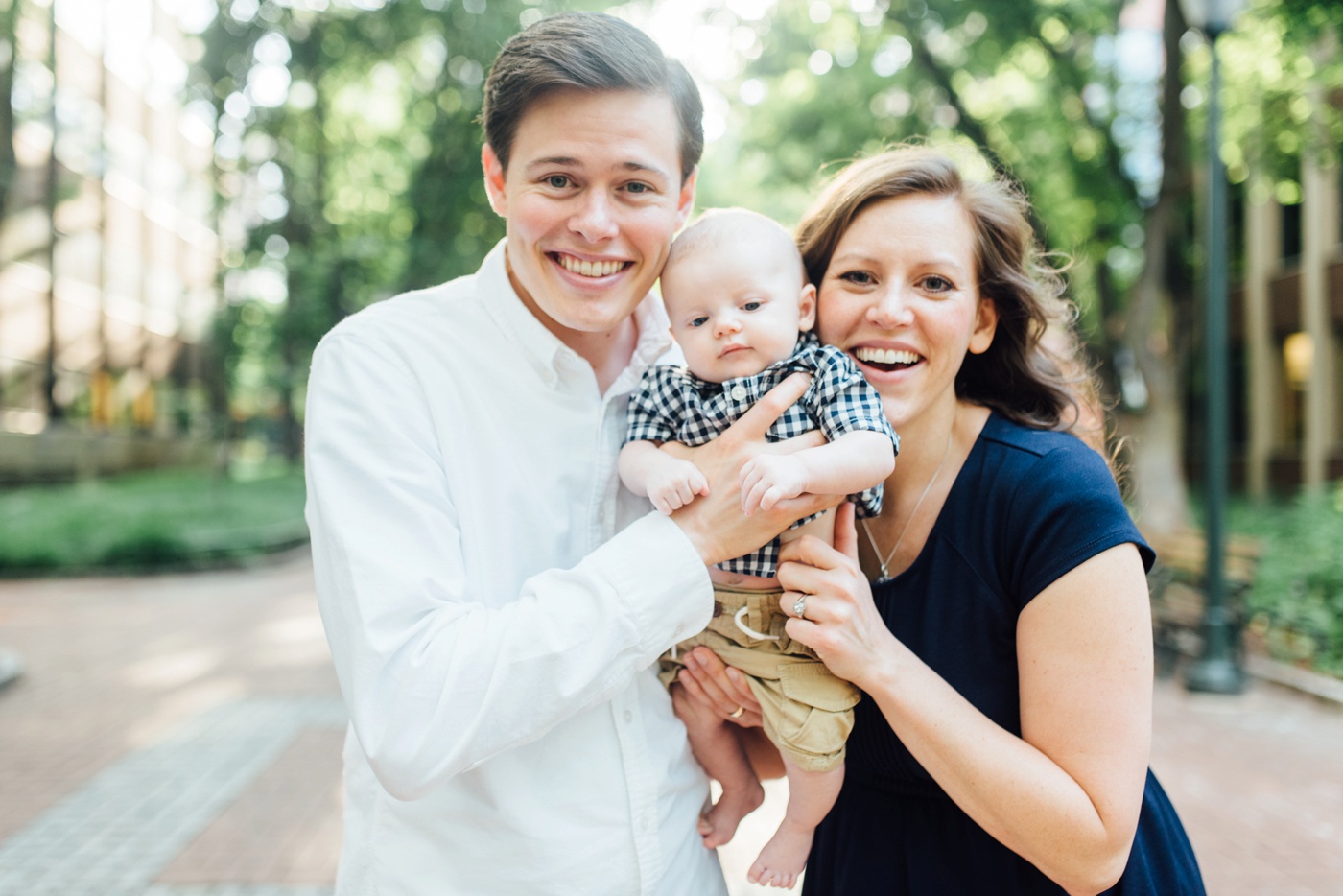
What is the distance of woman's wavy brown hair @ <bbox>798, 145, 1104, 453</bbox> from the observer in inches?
83.6

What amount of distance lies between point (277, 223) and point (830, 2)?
576 inches

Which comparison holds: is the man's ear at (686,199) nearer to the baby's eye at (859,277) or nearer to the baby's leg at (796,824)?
the baby's eye at (859,277)

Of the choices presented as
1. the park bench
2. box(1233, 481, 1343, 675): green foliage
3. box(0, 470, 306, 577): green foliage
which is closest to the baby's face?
the park bench

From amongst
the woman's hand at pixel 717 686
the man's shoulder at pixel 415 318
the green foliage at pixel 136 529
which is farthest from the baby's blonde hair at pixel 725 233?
the green foliage at pixel 136 529


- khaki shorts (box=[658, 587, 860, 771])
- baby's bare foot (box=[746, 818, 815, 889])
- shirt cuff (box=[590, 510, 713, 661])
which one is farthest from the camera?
baby's bare foot (box=[746, 818, 815, 889])

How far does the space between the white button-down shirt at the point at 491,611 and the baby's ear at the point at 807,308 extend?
50 centimetres

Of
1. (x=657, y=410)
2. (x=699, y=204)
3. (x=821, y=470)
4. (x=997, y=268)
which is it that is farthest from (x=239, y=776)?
(x=699, y=204)

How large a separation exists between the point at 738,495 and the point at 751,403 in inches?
12.4

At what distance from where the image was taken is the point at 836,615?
73.8 inches

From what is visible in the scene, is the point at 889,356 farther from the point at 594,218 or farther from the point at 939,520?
the point at 594,218

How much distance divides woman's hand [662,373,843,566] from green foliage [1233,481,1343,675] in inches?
309

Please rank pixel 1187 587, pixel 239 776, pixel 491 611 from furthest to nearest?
pixel 1187 587 → pixel 239 776 → pixel 491 611

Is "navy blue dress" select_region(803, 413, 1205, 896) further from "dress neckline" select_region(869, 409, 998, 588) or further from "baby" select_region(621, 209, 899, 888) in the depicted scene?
"baby" select_region(621, 209, 899, 888)

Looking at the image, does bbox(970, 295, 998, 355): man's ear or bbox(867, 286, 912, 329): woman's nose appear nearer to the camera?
bbox(867, 286, 912, 329): woman's nose
